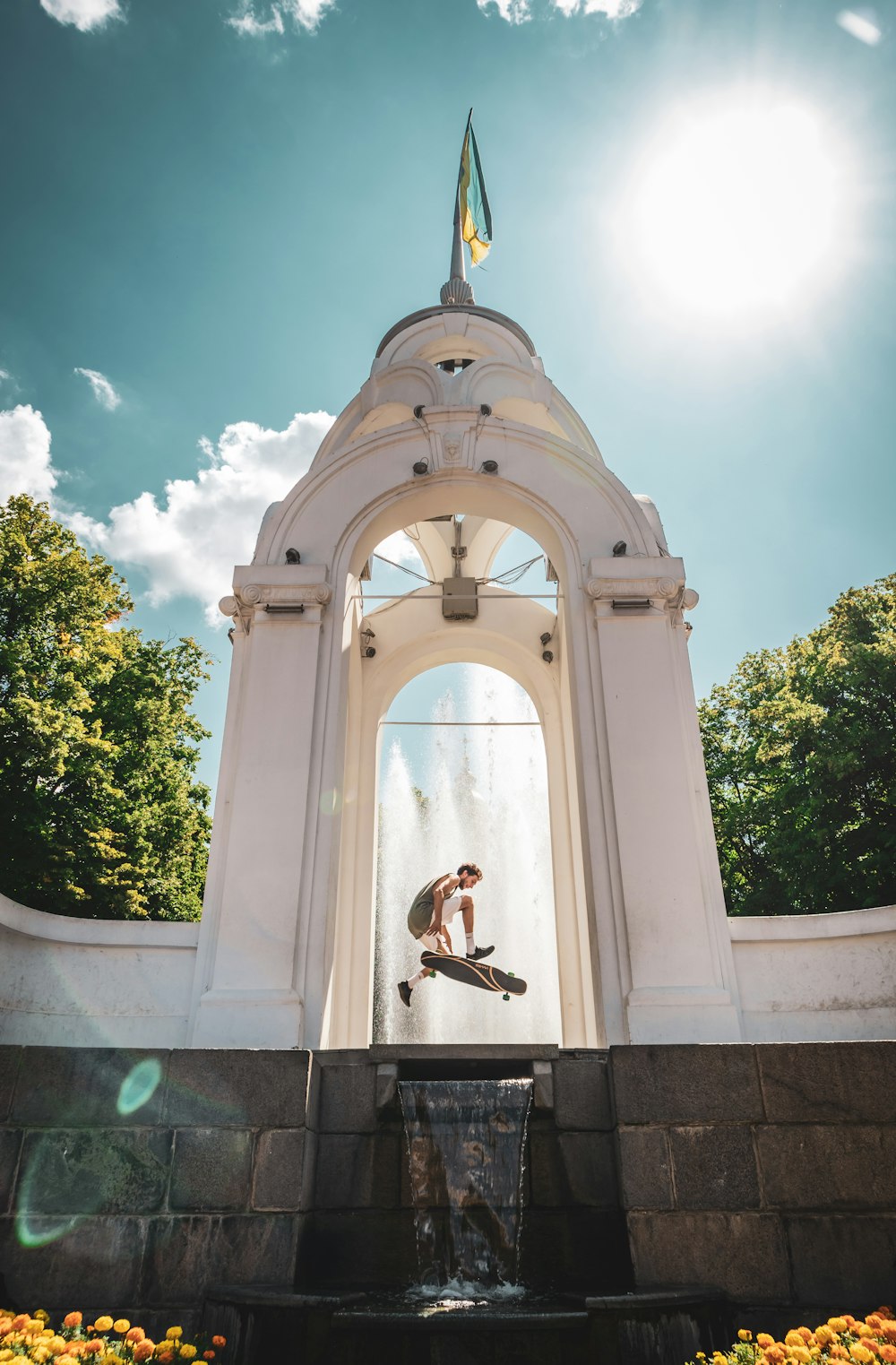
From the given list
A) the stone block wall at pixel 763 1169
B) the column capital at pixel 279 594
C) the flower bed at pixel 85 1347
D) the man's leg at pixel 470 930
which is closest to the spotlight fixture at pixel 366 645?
the column capital at pixel 279 594

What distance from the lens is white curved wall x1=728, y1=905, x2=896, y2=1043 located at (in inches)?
327

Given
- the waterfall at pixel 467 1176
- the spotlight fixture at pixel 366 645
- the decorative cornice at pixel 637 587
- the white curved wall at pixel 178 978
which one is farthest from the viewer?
the spotlight fixture at pixel 366 645

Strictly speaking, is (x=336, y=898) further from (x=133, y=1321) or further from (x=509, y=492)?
(x=509, y=492)

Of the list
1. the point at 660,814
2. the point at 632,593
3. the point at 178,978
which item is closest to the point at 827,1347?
the point at 660,814

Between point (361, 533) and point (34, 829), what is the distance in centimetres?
1066

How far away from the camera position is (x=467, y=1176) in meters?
6.10

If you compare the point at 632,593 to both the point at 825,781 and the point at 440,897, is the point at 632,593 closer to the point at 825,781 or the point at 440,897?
the point at 440,897

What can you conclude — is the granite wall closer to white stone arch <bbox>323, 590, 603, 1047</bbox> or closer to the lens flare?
the lens flare

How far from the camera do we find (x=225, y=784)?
9531mm

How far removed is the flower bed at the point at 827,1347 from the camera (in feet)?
12.9

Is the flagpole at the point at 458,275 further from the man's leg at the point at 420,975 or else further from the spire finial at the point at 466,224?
the man's leg at the point at 420,975

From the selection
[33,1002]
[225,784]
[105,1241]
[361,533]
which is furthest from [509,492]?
[105,1241]

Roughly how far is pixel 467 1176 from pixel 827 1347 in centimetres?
247

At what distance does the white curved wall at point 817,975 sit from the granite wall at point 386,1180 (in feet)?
8.48
